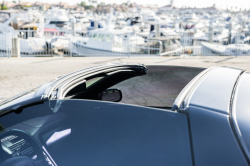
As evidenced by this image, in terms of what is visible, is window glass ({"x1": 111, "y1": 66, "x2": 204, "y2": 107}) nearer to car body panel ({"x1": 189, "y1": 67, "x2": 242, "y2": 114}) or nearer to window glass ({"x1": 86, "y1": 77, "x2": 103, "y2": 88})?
window glass ({"x1": 86, "y1": 77, "x2": 103, "y2": 88})

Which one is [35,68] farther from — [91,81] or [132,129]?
[132,129]

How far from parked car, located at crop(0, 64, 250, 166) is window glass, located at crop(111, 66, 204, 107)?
0.80m

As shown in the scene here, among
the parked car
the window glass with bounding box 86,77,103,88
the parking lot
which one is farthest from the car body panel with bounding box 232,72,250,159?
the parking lot

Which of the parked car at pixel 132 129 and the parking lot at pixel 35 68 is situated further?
the parking lot at pixel 35 68

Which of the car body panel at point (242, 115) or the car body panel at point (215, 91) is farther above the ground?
the car body panel at point (215, 91)

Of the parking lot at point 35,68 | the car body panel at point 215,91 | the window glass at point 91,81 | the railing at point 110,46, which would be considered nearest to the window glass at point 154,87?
the window glass at point 91,81

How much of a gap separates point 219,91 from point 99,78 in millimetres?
1249

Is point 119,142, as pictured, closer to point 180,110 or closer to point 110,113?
point 110,113

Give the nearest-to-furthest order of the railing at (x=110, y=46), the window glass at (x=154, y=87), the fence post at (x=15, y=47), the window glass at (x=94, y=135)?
the window glass at (x=94, y=135) → the window glass at (x=154, y=87) → the fence post at (x=15, y=47) → the railing at (x=110, y=46)

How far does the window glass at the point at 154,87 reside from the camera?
2801 millimetres

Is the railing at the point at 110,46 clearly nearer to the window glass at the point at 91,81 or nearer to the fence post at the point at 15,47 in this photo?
the fence post at the point at 15,47

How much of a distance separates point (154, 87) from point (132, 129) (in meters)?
1.49

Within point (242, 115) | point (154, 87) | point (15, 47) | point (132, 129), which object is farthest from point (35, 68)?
point (242, 115)

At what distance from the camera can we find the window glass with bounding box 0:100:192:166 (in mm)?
1334
